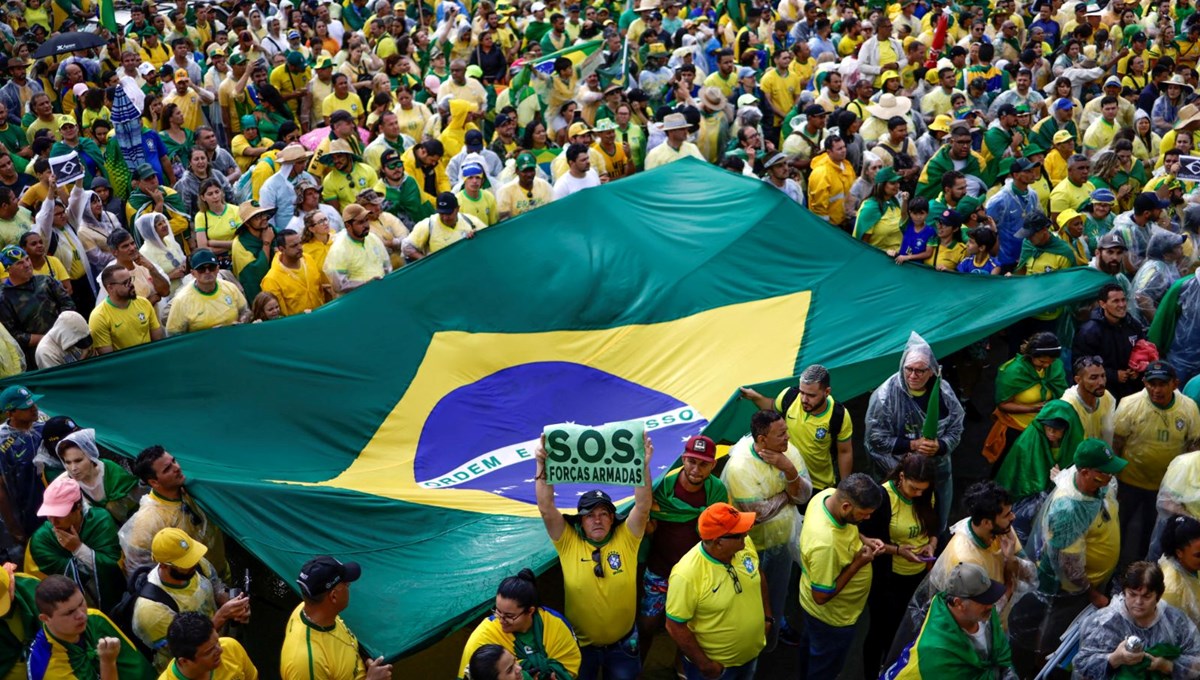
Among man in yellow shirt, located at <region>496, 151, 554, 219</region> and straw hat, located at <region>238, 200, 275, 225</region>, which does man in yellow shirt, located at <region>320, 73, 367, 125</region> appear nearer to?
man in yellow shirt, located at <region>496, 151, 554, 219</region>

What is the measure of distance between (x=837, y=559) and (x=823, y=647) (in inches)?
22.7

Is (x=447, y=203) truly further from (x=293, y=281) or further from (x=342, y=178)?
(x=342, y=178)

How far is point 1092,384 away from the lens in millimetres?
7164

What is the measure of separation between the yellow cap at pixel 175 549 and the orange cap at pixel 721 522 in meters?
2.26

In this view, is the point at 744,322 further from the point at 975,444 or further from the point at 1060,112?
the point at 1060,112

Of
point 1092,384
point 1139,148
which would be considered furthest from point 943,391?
point 1139,148

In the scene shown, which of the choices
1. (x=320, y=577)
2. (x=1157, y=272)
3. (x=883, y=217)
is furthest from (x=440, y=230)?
(x=1157, y=272)

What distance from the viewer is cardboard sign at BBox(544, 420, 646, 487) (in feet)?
19.5

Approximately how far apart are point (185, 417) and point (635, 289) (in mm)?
3309

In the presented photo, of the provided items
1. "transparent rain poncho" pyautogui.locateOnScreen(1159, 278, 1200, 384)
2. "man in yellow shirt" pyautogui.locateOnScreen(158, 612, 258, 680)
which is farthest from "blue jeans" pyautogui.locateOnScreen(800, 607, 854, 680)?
"transparent rain poncho" pyautogui.locateOnScreen(1159, 278, 1200, 384)

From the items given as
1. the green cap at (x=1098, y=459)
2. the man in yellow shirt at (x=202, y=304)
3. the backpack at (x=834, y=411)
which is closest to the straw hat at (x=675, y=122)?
the man in yellow shirt at (x=202, y=304)

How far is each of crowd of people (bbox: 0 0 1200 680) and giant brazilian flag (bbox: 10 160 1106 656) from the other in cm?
38

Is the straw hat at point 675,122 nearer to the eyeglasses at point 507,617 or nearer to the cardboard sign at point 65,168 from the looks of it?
the cardboard sign at point 65,168

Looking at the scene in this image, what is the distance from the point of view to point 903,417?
24.0 ft
